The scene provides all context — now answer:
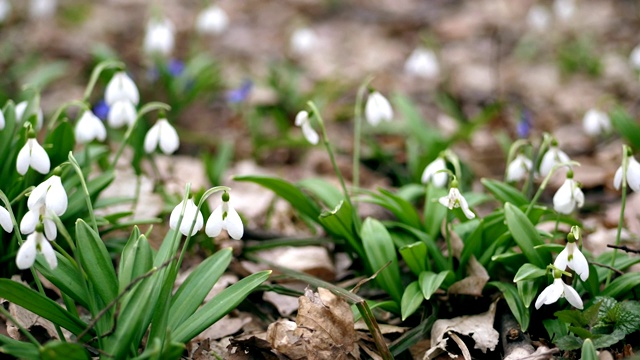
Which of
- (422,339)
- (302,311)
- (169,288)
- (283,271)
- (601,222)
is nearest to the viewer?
(169,288)

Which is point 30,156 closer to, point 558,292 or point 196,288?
point 196,288

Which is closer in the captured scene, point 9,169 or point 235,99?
point 9,169

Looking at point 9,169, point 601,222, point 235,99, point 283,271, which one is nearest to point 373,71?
point 235,99

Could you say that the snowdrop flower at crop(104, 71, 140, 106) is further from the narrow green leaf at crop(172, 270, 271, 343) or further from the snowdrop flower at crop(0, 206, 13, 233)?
the narrow green leaf at crop(172, 270, 271, 343)

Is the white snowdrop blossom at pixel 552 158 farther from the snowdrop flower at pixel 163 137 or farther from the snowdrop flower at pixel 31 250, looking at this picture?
the snowdrop flower at pixel 31 250

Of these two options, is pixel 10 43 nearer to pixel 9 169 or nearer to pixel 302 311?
pixel 9 169

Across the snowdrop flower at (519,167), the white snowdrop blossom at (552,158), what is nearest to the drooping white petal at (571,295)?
the white snowdrop blossom at (552,158)

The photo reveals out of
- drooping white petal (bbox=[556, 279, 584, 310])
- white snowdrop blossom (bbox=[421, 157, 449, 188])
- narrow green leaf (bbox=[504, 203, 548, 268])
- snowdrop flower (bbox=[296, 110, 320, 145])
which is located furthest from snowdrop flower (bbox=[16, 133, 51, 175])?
drooping white petal (bbox=[556, 279, 584, 310])
